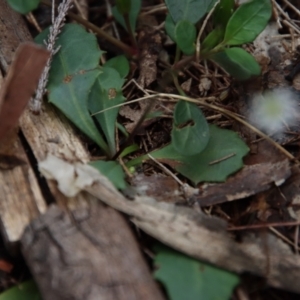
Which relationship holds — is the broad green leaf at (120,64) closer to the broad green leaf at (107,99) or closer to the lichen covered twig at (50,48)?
the broad green leaf at (107,99)

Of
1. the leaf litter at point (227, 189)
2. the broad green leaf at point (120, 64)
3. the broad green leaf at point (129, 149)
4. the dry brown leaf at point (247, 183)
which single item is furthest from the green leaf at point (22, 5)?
the dry brown leaf at point (247, 183)

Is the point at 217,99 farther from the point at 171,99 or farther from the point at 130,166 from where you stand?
the point at 130,166

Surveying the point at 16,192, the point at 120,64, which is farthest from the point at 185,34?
the point at 16,192

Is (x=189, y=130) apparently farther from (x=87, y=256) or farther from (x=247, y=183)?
(x=87, y=256)

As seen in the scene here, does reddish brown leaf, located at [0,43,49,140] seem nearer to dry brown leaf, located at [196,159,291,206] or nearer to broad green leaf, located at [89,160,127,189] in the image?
broad green leaf, located at [89,160,127,189]

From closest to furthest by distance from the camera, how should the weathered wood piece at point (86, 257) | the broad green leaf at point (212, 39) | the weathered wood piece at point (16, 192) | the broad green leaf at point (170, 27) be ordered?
the weathered wood piece at point (86, 257) < the weathered wood piece at point (16, 192) < the broad green leaf at point (212, 39) < the broad green leaf at point (170, 27)

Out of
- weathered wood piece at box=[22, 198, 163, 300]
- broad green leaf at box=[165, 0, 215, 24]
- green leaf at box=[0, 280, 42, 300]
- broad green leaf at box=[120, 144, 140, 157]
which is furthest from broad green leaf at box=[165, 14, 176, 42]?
green leaf at box=[0, 280, 42, 300]
